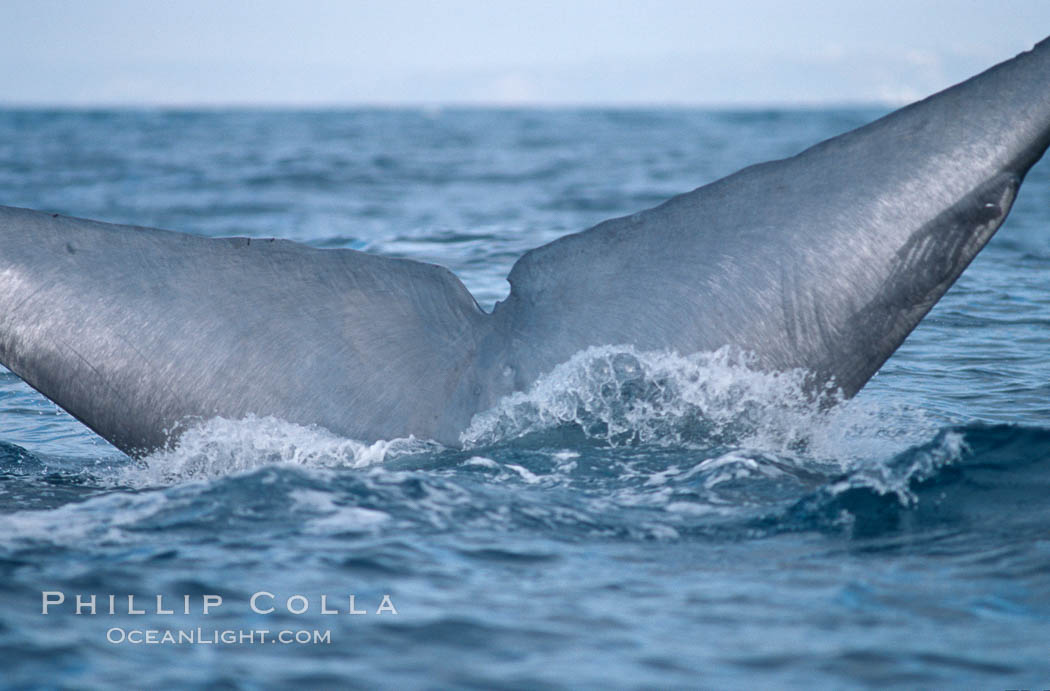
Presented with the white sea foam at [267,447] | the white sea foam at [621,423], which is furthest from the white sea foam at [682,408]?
the white sea foam at [267,447]

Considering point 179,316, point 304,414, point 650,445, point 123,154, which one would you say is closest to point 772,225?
point 650,445

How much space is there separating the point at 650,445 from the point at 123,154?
95.3 feet

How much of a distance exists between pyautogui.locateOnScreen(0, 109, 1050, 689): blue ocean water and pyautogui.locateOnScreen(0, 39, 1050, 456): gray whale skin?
0.16 m

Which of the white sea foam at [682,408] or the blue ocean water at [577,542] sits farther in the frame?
the white sea foam at [682,408]

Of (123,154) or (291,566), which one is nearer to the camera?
(291,566)

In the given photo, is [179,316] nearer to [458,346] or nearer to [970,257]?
[458,346]

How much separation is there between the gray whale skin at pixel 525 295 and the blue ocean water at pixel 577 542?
16cm

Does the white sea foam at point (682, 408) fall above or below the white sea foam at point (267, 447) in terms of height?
above

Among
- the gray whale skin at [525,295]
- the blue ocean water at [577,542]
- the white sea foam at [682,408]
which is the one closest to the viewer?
the blue ocean water at [577,542]

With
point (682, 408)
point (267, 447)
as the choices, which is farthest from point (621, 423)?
point (267, 447)

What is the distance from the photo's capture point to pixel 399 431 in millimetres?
4727

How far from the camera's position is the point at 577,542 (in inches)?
165

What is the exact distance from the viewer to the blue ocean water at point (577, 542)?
3.30 meters

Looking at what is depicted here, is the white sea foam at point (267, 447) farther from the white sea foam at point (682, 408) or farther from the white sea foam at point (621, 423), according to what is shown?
the white sea foam at point (682, 408)
